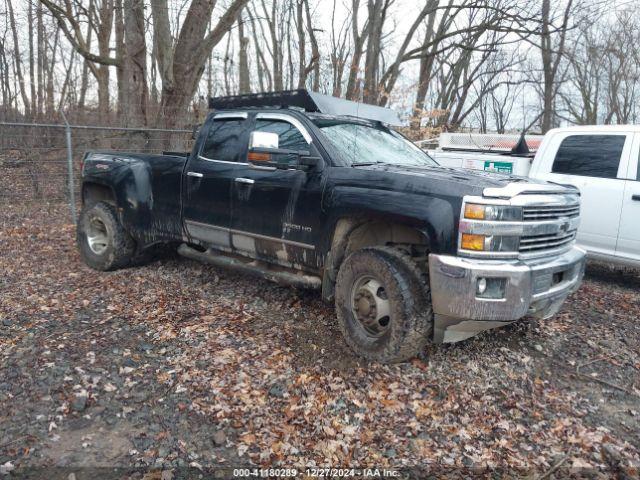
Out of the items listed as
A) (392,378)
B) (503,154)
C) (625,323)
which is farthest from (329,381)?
(503,154)

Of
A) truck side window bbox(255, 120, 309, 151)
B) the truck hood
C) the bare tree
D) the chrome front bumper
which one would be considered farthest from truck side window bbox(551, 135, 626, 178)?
the bare tree

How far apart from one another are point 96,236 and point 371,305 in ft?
13.3

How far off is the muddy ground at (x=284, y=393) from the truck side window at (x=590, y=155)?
1.94 metres

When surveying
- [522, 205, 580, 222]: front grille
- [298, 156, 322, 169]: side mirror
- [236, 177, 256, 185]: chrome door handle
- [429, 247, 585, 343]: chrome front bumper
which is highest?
[298, 156, 322, 169]: side mirror

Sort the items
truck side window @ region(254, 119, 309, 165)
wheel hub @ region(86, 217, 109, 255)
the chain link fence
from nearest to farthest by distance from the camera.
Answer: truck side window @ region(254, 119, 309, 165), wheel hub @ region(86, 217, 109, 255), the chain link fence

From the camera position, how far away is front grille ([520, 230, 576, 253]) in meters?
3.49

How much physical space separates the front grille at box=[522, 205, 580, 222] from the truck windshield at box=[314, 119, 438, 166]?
53.7 inches

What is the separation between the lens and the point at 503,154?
307 inches

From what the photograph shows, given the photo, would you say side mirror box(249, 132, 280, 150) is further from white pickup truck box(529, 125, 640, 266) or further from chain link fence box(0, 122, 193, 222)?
chain link fence box(0, 122, 193, 222)

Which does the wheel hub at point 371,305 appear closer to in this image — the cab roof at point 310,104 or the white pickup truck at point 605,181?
the cab roof at point 310,104

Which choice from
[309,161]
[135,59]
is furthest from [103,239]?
[135,59]

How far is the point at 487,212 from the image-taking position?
329cm

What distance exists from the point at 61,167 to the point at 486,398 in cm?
935

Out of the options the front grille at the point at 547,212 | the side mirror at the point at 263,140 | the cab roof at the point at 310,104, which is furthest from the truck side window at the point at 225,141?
the front grille at the point at 547,212
